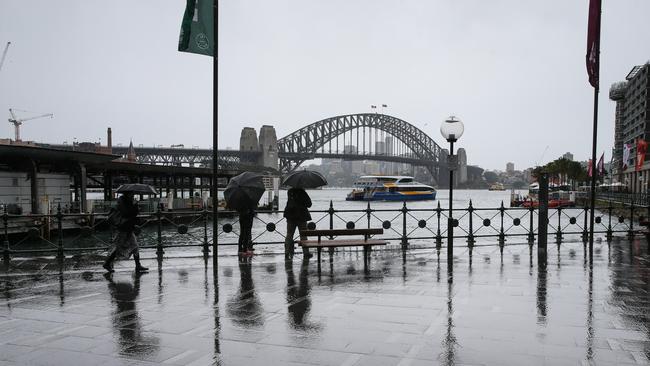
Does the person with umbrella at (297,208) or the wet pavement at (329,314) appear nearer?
the wet pavement at (329,314)

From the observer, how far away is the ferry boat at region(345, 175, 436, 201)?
101938mm

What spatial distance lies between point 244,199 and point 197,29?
4.00 m

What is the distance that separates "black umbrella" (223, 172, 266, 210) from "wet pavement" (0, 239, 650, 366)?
1.69 meters

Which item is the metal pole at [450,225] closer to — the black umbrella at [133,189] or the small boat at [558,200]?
the black umbrella at [133,189]

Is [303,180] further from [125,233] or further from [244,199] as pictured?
[125,233]

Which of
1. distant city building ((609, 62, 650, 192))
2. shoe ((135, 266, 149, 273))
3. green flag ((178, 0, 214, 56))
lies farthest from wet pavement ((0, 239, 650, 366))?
distant city building ((609, 62, 650, 192))

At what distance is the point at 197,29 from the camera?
10.4 meters

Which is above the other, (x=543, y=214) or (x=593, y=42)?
(x=593, y=42)

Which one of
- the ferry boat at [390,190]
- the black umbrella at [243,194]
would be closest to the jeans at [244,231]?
the black umbrella at [243,194]

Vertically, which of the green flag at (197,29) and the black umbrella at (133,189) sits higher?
the green flag at (197,29)

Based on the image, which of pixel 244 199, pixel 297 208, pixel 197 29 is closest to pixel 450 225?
pixel 297 208

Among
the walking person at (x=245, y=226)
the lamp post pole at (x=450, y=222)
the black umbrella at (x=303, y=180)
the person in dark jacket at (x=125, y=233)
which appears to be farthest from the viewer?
the walking person at (x=245, y=226)

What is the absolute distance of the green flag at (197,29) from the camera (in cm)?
1030

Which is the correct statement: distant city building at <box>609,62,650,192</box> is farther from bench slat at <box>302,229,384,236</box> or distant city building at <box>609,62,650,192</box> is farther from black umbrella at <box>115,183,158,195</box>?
black umbrella at <box>115,183,158,195</box>
